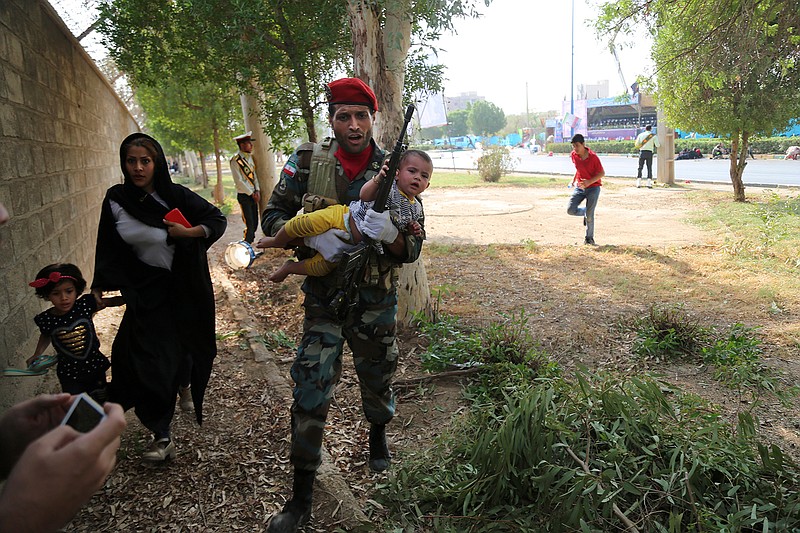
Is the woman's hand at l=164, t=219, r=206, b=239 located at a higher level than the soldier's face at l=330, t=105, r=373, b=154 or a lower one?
lower

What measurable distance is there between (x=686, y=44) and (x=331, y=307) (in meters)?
4.99

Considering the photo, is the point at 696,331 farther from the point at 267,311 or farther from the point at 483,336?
the point at 267,311

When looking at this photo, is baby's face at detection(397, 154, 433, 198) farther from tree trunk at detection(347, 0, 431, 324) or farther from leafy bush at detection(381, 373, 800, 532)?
tree trunk at detection(347, 0, 431, 324)

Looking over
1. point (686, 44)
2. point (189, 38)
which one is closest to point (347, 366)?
point (686, 44)

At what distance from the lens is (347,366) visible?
→ 461cm

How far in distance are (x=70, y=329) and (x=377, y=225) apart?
1.72 meters

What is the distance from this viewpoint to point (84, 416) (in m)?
1.12

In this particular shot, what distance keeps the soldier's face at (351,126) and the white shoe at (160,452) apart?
1.86 m

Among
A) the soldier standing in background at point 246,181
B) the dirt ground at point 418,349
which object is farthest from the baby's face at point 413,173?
the soldier standing in background at point 246,181

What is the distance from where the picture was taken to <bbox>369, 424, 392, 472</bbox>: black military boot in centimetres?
309

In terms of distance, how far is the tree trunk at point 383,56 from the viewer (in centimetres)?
463

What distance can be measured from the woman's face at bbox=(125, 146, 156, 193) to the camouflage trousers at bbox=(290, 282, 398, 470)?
1136 millimetres

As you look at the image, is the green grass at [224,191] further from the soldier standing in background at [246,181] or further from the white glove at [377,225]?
the white glove at [377,225]

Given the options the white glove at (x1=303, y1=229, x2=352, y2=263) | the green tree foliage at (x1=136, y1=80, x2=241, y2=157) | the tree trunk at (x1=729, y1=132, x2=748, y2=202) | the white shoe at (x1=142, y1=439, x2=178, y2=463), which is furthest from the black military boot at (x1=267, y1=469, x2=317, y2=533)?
the green tree foliage at (x1=136, y1=80, x2=241, y2=157)
